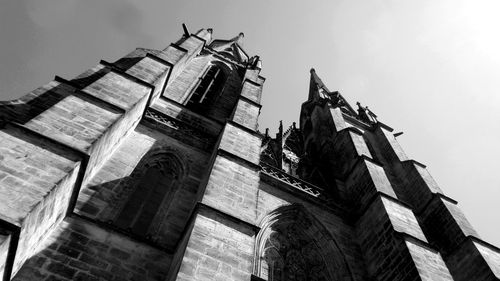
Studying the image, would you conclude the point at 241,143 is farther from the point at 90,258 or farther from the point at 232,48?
the point at 232,48

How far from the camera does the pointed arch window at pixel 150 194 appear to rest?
6.46 metres

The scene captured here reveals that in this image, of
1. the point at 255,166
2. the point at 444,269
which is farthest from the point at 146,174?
the point at 444,269

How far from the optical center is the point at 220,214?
556cm

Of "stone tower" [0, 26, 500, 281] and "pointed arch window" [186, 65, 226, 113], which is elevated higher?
"pointed arch window" [186, 65, 226, 113]

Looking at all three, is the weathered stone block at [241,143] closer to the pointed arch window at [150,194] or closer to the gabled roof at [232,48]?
the pointed arch window at [150,194]

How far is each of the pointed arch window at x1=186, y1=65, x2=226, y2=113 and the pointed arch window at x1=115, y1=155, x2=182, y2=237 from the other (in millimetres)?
3595

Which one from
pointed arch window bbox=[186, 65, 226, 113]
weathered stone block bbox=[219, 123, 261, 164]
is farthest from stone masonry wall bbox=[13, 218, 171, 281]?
pointed arch window bbox=[186, 65, 226, 113]

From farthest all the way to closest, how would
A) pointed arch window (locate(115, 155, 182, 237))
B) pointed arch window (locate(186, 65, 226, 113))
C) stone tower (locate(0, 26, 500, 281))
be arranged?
pointed arch window (locate(186, 65, 226, 113)) → pointed arch window (locate(115, 155, 182, 237)) → stone tower (locate(0, 26, 500, 281))

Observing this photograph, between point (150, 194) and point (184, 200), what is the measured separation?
0.70 metres

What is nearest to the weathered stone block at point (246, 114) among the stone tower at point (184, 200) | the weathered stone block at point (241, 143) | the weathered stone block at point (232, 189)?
the stone tower at point (184, 200)

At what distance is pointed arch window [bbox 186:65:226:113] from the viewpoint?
12.5 metres

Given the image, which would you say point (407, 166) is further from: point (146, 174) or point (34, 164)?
point (34, 164)

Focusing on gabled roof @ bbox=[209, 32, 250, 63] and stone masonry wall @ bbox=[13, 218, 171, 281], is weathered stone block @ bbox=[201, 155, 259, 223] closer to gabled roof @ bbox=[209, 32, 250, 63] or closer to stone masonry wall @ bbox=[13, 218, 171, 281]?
stone masonry wall @ bbox=[13, 218, 171, 281]

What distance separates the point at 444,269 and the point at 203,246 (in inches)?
197
